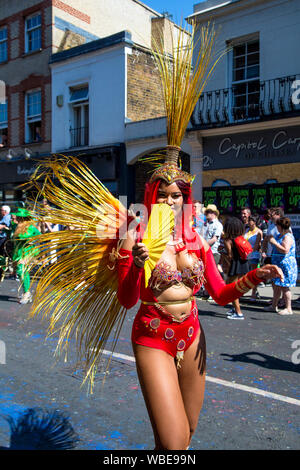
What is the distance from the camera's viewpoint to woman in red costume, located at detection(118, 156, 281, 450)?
7.56ft

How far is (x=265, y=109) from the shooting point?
13039 mm

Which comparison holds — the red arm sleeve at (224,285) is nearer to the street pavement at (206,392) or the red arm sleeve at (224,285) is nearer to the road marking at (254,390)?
the street pavement at (206,392)

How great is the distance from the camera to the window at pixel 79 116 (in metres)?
17.8

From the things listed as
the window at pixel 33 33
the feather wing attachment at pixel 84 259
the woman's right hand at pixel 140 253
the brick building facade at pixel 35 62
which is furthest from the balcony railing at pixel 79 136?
the woman's right hand at pixel 140 253

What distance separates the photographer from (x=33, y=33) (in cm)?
1923

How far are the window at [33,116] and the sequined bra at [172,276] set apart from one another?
17936 mm

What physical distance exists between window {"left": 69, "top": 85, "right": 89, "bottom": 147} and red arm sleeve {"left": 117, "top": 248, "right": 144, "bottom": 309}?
16.1 metres

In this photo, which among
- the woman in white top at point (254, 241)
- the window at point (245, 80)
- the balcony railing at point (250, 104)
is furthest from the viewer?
the window at point (245, 80)

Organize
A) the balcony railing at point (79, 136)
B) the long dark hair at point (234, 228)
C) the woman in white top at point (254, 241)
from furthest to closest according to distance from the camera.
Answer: the balcony railing at point (79, 136) < the woman in white top at point (254, 241) < the long dark hair at point (234, 228)

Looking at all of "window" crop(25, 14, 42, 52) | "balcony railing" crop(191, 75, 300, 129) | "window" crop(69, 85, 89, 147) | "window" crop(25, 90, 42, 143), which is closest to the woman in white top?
"balcony railing" crop(191, 75, 300, 129)

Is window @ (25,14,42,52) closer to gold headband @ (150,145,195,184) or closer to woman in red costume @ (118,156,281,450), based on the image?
gold headband @ (150,145,195,184)

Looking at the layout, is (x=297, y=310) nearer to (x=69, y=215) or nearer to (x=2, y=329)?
(x=2, y=329)

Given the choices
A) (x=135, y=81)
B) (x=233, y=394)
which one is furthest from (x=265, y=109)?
(x=233, y=394)
